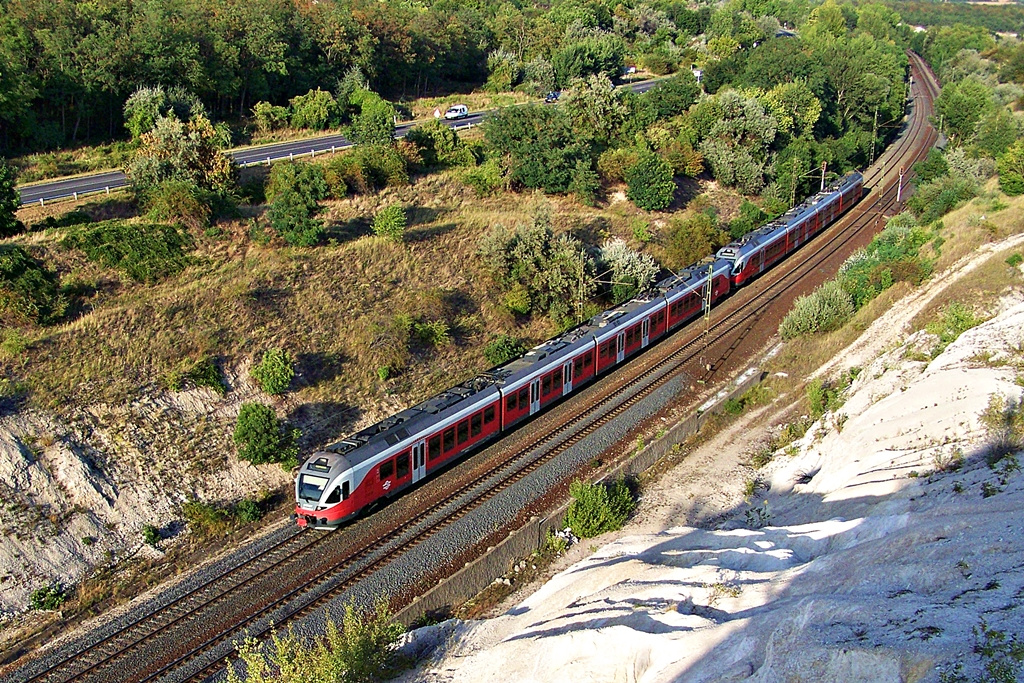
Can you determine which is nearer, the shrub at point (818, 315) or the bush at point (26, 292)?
the bush at point (26, 292)

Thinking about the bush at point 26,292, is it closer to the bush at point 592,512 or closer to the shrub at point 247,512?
the shrub at point 247,512

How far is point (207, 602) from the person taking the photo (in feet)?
77.8

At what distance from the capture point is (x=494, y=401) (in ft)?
102

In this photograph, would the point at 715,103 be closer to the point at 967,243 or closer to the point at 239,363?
the point at 967,243

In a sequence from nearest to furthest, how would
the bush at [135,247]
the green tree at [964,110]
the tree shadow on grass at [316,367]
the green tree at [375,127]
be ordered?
1. the tree shadow on grass at [316,367]
2. the bush at [135,247]
3. the green tree at [375,127]
4. the green tree at [964,110]

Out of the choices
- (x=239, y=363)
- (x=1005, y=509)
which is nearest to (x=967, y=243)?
(x=1005, y=509)

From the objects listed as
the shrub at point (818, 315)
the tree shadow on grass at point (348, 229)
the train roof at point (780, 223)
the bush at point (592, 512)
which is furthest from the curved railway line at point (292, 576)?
the tree shadow on grass at point (348, 229)

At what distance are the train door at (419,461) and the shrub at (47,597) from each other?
11184 mm

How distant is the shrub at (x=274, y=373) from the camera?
1320 inches

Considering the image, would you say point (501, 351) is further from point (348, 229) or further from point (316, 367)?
point (348, 229)

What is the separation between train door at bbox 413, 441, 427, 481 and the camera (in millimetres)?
27894

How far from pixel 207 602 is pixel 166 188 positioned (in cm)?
2621

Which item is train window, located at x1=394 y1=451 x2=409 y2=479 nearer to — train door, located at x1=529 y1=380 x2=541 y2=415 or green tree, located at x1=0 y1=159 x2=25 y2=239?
train door, located at x1=529 y1=380 x2=541 y2=415

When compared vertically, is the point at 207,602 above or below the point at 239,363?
below
